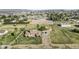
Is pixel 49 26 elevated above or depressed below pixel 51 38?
above

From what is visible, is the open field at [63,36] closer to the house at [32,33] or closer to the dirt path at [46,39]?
the dirt path at [46,39]

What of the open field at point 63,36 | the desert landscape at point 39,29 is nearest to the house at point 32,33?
the desert landscape at point 39,29

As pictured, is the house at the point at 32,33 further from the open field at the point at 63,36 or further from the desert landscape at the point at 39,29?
the open field at the point at 63,36

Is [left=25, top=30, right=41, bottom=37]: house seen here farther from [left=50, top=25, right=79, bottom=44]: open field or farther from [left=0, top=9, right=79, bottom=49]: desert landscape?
[left=50, top=25, right=79, bottom=44]: open field

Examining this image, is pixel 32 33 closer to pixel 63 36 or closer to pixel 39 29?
pixel 39 29

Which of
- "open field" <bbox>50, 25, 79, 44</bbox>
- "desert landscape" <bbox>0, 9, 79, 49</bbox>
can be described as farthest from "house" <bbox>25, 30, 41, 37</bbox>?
"open field" <bbox>50, 25, 79, 44</bbox>

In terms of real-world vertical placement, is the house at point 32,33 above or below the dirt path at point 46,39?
above

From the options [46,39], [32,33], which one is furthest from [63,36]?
[32,33]

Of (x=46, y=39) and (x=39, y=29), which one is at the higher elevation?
(x=39, y=29)
